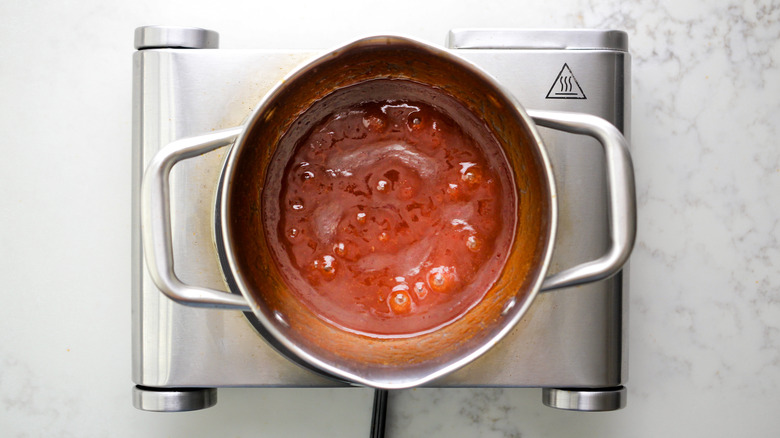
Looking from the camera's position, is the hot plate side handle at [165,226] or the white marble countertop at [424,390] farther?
the white marble countertop at [424,390]

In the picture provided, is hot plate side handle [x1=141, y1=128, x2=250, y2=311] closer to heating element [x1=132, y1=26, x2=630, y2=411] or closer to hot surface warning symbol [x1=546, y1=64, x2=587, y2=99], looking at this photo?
heating element [x1=132, y1=26, x2=630, y2=411]

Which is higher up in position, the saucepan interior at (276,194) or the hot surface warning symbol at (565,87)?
the hot surface warning symbol at (565,87)

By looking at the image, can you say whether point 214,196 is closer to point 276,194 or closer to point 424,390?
point 276,194

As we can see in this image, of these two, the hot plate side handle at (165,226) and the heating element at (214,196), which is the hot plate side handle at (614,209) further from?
the hot plate side handle at (165,226)

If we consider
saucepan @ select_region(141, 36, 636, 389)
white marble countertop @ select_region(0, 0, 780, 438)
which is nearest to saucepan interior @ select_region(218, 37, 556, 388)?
saucepan @ select_region(141, 36, 636, 389)

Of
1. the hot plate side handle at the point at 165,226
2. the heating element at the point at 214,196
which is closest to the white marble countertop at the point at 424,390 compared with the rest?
the heating element at the point at 214,196
